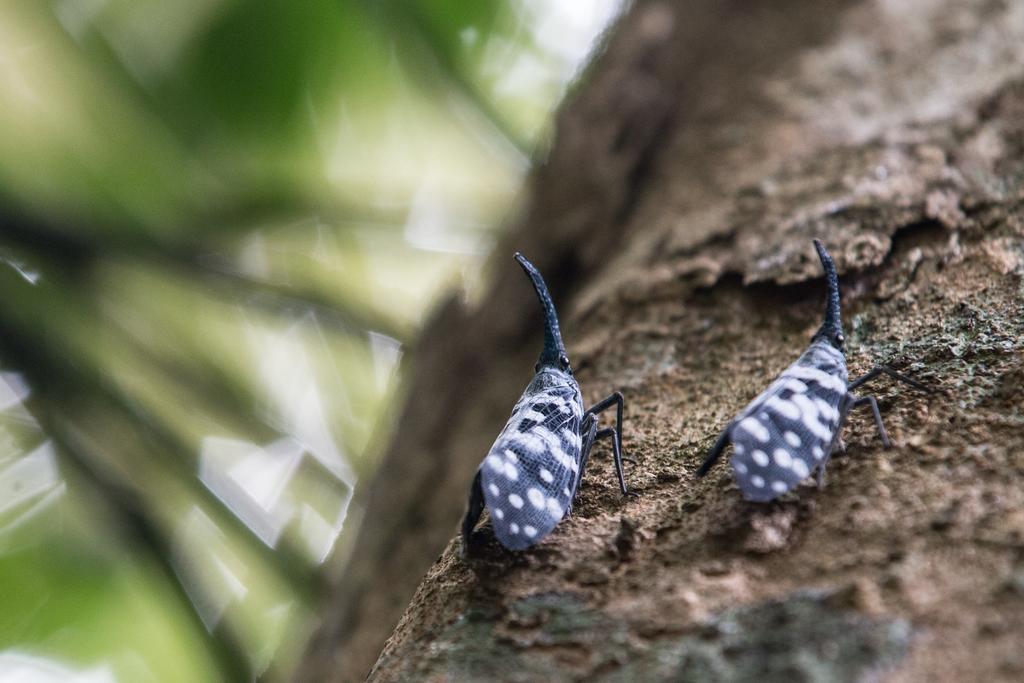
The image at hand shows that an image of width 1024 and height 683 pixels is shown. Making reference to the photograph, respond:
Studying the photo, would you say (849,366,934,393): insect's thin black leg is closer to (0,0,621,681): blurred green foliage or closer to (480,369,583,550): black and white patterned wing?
(480,369,583,550): black and white patterned wing

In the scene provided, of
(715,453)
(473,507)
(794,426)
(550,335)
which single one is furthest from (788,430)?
(550,335)

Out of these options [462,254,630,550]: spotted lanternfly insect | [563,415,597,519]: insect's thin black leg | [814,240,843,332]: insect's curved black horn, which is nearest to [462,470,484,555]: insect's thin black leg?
[462,254,630,550]: spotted lanternfly insect

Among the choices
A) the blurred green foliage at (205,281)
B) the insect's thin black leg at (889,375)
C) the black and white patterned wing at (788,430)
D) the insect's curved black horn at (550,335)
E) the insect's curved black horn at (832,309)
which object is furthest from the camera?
the blurred green foliage at (205,281)

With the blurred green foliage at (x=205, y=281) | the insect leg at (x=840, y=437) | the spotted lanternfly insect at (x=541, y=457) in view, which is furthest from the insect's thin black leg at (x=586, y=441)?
the blurred green foliage at (x=205, y=281)

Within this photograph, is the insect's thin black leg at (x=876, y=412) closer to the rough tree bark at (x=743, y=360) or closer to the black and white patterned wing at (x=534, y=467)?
the rough tree bark at (x=743, y=360)

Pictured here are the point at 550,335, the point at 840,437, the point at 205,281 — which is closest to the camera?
the point at 840,437

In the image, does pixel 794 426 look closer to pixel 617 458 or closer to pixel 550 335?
pixel 617 458

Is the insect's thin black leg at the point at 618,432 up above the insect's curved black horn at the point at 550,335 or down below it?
below
